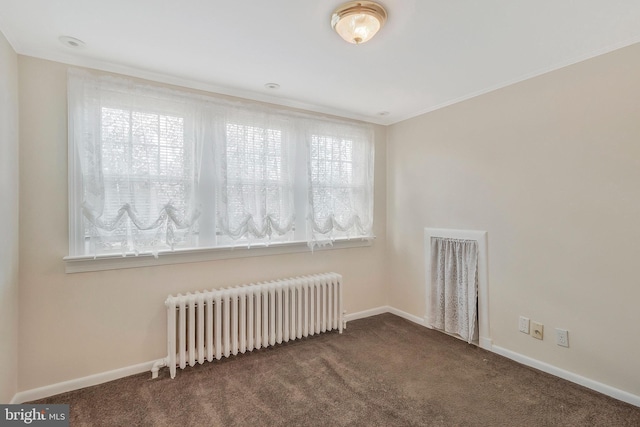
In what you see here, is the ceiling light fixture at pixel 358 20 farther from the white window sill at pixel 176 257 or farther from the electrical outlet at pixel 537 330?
the electrical outlet at pixel 537 330

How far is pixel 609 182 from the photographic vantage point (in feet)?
6.73

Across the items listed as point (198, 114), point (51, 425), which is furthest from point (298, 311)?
point (198, 114)

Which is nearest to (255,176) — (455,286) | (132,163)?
(132,163)

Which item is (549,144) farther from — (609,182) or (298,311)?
(298,311)

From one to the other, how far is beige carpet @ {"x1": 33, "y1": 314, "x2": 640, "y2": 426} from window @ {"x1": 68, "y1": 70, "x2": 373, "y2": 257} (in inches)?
41.0

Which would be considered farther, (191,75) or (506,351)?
(506,351)

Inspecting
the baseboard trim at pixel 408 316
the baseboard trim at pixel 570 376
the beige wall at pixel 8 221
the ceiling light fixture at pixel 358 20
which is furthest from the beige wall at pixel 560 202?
the beige wall at pixel 8 221

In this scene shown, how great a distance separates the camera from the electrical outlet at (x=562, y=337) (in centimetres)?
225

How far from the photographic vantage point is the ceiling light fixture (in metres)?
1.58

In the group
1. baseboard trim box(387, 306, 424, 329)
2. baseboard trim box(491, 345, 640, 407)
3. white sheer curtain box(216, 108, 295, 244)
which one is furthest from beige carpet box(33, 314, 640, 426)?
white sheer curtain box(216, 108, 295, 244)

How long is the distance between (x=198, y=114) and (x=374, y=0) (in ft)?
5.51

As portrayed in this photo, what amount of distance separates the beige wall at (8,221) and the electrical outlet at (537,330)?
3.74m

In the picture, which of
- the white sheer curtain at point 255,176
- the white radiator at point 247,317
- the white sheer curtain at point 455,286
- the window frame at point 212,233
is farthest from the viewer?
the white sheer curtain at point 455,286

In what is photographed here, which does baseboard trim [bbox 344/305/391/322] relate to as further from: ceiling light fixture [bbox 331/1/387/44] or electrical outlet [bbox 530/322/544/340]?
ceiling light fixture [bbox 331/1/387/44]
